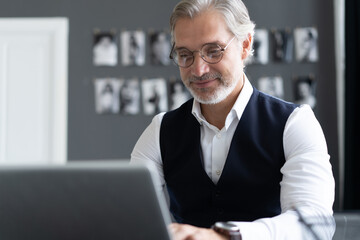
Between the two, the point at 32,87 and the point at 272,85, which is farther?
the point at 32,87

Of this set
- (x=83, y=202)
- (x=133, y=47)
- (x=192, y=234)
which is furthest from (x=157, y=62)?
(x=83, y=202)

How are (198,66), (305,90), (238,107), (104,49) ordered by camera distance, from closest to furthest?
(198,66)
(238,107)
(305,90)
(104,49)

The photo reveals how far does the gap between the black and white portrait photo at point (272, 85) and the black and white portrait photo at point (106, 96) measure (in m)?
1.19

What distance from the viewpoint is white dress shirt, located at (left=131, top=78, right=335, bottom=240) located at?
3.88 feet

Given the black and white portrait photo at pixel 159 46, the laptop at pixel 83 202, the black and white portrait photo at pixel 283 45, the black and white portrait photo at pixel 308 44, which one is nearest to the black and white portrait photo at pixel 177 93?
the black and white portrait photo at pixel 159 46

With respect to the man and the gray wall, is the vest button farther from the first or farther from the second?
the gray wall

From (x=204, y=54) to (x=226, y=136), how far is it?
0.95 ft

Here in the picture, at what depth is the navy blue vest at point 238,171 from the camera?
1.65 meters

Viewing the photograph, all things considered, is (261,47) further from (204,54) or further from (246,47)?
(204,54)

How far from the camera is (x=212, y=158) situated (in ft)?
Answer: 5.69

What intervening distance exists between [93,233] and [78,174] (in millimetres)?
98

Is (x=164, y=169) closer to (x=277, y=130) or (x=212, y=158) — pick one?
(x=212, y=158)

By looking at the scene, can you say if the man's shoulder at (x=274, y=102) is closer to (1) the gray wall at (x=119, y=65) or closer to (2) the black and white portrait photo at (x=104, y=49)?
(1) the gray wall at (x=119, y=65)

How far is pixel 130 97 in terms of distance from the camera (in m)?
4.40
